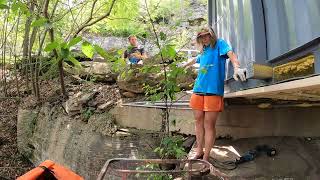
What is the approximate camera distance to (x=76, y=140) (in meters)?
7.72

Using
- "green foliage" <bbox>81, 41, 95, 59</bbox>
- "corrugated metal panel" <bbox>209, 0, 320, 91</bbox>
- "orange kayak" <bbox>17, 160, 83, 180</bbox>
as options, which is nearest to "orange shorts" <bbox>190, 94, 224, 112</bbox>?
"corrugated metal panel" <bbox>209, 0, 320, 91</bbox>

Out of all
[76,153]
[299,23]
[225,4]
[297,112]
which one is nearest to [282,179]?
[297,112]

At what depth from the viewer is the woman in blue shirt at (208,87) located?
4.54 metres

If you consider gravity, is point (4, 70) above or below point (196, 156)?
above

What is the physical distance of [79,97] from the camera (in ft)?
27.5

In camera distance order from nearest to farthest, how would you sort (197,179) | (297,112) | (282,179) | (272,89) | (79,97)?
(272,89) < (197,179) < (282,179) < (297,112) < (79,97)

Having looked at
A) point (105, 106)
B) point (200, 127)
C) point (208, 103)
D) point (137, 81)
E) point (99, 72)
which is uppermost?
point (99, 72)

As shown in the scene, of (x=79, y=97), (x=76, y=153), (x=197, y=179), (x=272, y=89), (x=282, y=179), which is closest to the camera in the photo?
(x=272, y=89)

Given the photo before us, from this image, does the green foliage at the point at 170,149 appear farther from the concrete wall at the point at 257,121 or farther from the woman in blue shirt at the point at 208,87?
the concrete wall at the point at 257,121

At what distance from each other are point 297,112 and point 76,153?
13.8 ft

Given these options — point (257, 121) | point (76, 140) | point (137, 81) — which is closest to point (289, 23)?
point (257, 121)

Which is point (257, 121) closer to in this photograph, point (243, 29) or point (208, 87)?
point (208, 87)

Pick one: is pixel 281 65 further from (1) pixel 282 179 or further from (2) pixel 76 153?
(2) pixel 76 153

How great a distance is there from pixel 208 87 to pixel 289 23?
1.71m
